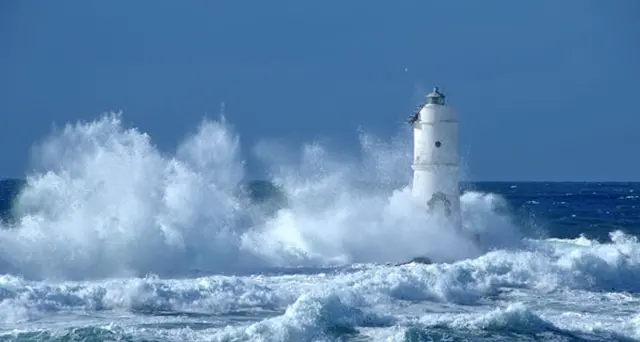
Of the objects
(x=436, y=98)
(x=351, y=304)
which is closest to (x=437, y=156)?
(x=436, y=98)

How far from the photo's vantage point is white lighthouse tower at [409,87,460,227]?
3072cm

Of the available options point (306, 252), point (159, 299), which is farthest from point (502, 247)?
point (159, 299)

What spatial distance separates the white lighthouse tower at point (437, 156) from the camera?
30.7m

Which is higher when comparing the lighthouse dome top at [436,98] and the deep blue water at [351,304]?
the lighthouse dome top at [436,98]

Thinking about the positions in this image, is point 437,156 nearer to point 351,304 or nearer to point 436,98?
point 436,98

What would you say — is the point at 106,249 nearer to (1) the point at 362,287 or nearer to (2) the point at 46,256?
(2) the point at 46,256

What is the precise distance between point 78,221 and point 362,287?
8.07m

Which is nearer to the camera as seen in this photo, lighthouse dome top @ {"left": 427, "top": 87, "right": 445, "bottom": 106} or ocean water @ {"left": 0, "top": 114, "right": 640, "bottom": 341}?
ocean water @ {"left": 0, "top": 114, "right": 640, "bottom": 341}

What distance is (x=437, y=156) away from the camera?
30703 millimetres

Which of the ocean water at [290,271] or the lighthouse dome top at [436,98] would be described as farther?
the lighthouse dome top at [436,98]

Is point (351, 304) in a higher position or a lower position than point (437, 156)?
lower

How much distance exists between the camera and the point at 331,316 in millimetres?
18750

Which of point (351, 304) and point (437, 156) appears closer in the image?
point (351, 304)

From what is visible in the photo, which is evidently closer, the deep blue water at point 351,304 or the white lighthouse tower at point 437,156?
the deep blue water at point 351,304
